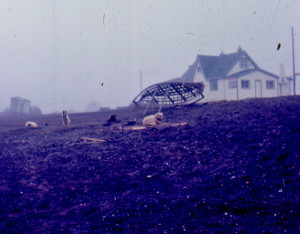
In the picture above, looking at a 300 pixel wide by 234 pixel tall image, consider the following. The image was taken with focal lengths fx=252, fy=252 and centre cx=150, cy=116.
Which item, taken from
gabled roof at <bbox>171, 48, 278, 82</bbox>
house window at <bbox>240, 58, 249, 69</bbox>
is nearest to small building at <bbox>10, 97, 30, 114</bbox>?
gabled roof at <bbox>171, 48, 278, 82</bbox>

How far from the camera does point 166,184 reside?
446 cm

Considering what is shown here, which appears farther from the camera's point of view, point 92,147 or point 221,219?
point 92,147

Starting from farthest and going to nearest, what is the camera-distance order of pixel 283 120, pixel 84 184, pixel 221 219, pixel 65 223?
pixel 283 120
pixel 84 184
pixel 65 223
pixel 221 219

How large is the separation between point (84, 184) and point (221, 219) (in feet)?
8.96

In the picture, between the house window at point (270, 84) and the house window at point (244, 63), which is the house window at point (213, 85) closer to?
the house window at point (244, 63)

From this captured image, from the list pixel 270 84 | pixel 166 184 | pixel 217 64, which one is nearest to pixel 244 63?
pixel 217 64

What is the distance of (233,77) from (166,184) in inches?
1123

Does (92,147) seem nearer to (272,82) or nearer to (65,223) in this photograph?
(65,223)

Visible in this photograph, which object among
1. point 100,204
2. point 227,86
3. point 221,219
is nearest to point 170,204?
point 221,219

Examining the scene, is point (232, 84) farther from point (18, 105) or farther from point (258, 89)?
point (18, 105)

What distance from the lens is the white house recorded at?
30.5 meters

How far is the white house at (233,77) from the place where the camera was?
30453 mm

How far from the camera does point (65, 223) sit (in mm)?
3408

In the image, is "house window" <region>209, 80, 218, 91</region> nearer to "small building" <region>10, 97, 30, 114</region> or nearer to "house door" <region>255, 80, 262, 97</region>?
"house door" <region>255, 80, 262, 97</region>
